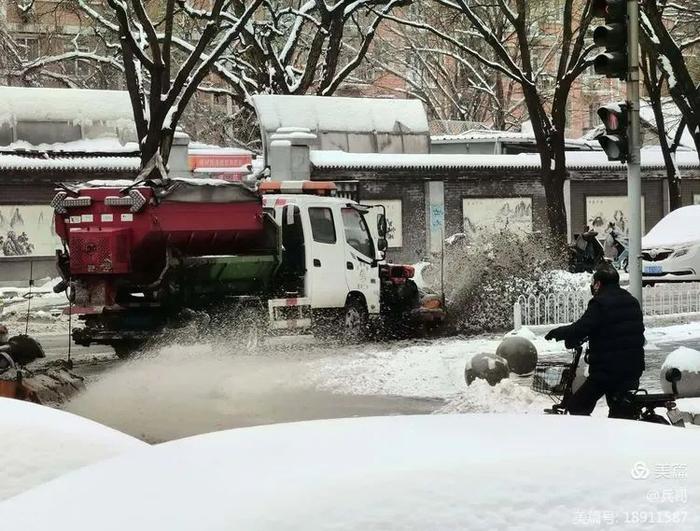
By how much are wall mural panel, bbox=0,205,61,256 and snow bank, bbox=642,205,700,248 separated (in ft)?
43.8

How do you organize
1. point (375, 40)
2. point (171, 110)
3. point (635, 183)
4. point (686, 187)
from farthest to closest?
point (375, 40) → point (686, 187) → point (171, 110) → point (635, 183)

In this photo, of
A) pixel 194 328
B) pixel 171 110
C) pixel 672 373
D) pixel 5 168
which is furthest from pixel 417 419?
pixel 5 168

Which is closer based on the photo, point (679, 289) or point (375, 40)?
point (679, 289)

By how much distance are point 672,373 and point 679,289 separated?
451 inches

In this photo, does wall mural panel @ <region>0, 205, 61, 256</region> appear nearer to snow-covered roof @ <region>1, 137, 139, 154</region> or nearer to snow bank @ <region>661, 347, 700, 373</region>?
snow-covered roof @ <region>1, 137, 139, 154</region>

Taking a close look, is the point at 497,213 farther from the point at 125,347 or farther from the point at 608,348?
the point at 608,348

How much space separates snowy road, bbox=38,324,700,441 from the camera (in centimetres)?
1148

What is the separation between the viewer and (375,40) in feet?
164

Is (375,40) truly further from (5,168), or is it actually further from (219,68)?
(5,168)

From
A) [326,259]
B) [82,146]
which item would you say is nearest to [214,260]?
[326,259]

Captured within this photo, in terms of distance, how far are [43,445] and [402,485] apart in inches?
79.8

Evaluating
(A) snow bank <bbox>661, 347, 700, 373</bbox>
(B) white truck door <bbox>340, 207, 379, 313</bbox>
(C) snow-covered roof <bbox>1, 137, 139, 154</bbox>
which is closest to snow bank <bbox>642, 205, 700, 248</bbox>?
(B) white truck door <bbox>340, 207, 379, 313</bbox>

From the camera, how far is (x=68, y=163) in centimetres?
2859

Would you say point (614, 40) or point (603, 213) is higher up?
point (614, 40)
